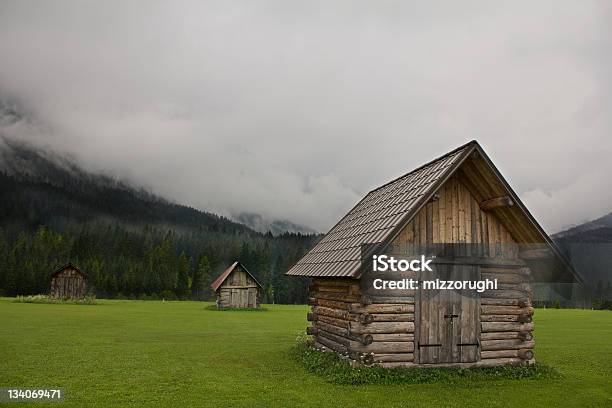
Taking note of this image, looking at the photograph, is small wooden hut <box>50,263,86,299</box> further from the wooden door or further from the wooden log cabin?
the wooden door

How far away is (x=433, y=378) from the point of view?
16.1 meters

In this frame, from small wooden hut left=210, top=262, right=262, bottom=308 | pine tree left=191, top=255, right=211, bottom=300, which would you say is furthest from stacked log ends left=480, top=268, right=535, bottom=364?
pine tree left=191, top=255, right=211, bottom=300

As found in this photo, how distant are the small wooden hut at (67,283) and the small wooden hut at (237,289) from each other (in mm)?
19322

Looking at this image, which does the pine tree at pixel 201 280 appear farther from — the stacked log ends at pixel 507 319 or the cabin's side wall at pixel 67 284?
the stacked log ends at pixel 507 319

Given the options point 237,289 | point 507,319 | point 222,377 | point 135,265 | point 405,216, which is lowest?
point 222,377

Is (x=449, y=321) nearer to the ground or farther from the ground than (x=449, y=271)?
nearer to the ground

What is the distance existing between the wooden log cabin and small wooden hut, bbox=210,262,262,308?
47.0 metres

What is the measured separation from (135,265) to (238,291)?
196ft

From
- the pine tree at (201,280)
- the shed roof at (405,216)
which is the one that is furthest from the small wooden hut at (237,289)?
the pine tree at (201,280)

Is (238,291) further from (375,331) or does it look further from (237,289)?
(375,331)

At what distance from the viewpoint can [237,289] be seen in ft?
214

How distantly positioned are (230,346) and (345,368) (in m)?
10.0

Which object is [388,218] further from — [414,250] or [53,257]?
[53,257]

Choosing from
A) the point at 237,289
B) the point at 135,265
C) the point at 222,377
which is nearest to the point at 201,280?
the point at 135,265
